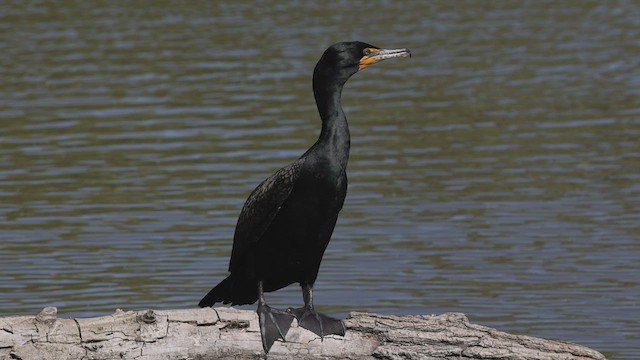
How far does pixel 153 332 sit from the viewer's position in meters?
6.59

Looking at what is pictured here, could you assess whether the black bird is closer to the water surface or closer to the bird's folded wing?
the bird's folded wing

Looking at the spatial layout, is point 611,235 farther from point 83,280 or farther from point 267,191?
point 267,191

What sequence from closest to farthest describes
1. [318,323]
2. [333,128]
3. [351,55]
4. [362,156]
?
[318,323] < [333,128] < [351,55] < [362,156]

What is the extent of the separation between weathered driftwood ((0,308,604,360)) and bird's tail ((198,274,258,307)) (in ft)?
1.80

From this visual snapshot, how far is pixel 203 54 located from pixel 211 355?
49.8ft

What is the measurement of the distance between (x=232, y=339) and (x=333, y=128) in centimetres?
112

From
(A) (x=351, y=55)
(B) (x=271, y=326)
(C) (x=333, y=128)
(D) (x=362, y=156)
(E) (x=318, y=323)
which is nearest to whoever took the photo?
(B) (x=271, y=326)

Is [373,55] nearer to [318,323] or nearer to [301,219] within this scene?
[301,219]

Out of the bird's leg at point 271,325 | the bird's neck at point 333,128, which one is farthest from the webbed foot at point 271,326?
the bird's neck at point 333,128

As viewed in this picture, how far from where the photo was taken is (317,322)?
22.7 feet

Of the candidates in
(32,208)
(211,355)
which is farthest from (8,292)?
(211,355)

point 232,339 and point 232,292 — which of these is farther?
point 232,292

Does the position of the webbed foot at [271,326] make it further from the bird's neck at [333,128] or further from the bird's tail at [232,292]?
the bird's neck at [333,128]

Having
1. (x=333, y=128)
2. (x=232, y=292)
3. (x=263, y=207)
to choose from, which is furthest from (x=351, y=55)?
(x=232, y=292)
